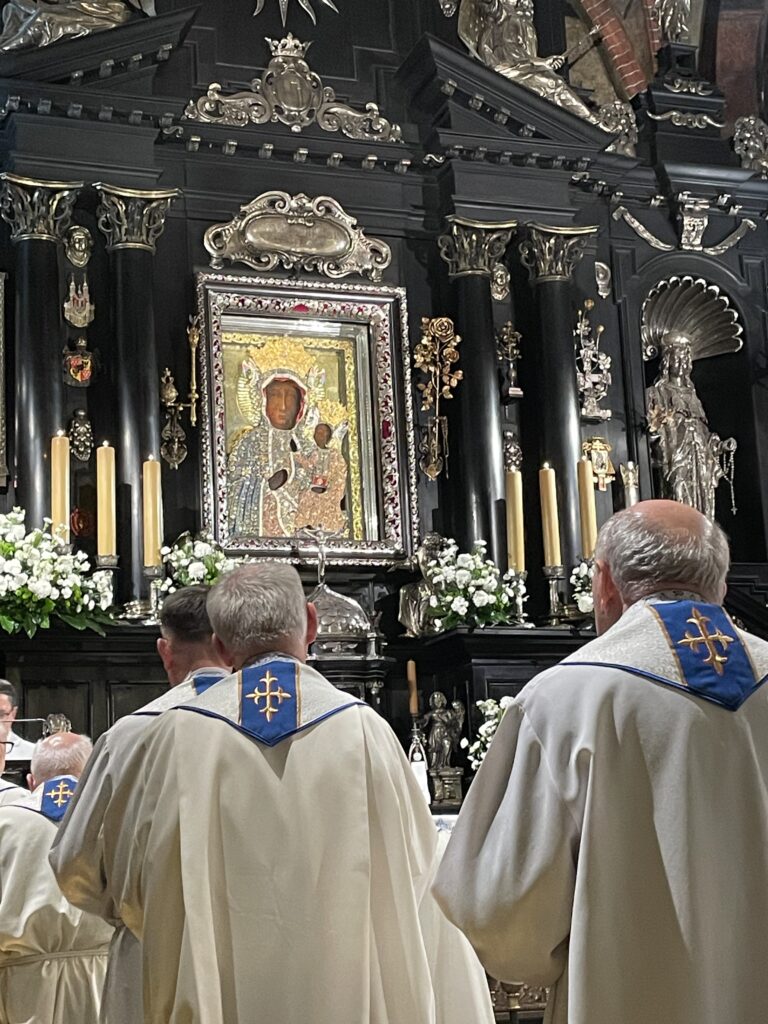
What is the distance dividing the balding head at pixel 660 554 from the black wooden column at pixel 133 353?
6.40 meters

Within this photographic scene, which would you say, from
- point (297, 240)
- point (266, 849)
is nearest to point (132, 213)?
point (297, 240)

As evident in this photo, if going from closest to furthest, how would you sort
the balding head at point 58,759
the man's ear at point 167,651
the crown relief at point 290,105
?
the man's ear at point 167,651
the balding head at point 58,759
the crown relief at point 290,105

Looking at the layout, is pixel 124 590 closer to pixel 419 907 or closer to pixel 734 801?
pixel 419 907

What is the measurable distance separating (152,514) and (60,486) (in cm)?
61

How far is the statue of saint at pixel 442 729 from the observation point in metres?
10.1

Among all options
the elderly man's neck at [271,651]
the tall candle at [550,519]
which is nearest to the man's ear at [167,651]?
the elderly man's neck at [271,651]

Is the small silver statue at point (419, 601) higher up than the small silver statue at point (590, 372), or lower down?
lower down

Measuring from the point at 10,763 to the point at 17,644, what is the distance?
51.3 inches

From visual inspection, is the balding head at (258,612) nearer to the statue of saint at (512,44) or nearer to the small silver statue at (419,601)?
the small silver statue at (419,601)

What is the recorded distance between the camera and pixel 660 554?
12.9ft

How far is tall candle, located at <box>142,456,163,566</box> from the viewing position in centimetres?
1023

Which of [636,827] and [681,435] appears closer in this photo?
[636,827]

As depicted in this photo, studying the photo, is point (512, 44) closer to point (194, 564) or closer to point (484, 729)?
point (194, 564)

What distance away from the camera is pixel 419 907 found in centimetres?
552
